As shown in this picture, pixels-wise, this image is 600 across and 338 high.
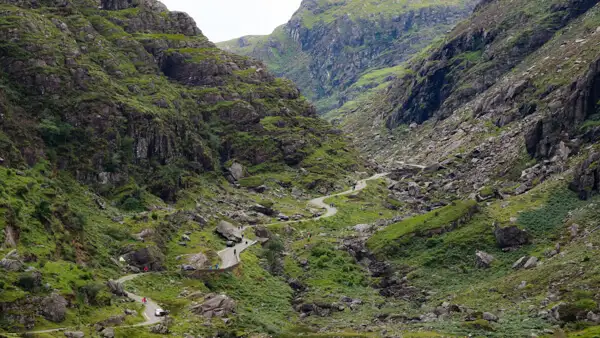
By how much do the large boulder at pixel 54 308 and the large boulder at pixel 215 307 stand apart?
18.3 meters

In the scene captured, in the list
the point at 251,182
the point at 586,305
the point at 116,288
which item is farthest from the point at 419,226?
the point at 251,182

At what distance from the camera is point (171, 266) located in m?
100

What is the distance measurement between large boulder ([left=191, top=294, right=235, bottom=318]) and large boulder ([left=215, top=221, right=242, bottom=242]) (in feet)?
122

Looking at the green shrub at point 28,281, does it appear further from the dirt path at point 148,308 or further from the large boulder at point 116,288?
the dirt path at point 148,308

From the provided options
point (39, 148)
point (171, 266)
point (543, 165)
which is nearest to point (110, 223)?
point (171, 266)

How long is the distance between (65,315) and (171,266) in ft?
104

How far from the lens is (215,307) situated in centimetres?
8362

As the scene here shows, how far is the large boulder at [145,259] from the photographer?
9738cm

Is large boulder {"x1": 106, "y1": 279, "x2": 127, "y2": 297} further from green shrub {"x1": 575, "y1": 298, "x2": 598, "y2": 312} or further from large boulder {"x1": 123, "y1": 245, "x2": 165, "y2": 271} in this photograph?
green shrub {"x1": 575, "y1": 298, "x2": 598, "y2": 312}

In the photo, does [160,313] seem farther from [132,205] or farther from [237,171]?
[237,171]

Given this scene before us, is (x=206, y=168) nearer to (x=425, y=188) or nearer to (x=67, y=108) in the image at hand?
(x=67, y=108)

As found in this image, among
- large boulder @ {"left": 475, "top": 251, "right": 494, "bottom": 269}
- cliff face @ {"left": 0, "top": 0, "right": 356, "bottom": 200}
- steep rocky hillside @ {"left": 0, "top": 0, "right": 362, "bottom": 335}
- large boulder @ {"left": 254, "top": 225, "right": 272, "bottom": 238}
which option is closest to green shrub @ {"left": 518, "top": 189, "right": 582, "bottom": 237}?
large boulder @ {"left": 475, "top": 251, "right": 494, "bottom": 269}

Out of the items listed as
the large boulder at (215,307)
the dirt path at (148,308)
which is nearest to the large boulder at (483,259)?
the large boulder at (215,307)

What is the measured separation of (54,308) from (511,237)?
A: 70735mm
